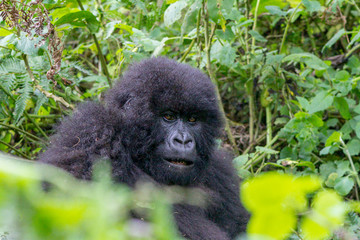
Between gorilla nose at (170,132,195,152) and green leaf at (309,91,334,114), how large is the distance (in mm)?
1762

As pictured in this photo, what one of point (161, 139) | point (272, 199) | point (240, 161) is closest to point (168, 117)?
point (161, 139)

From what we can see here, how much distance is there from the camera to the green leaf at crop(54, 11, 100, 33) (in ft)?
12.4

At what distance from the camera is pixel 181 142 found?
320cm

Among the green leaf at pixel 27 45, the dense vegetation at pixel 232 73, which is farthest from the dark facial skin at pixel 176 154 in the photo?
the green leaf at pixel 27 45

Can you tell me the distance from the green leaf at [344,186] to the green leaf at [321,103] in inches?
29.0

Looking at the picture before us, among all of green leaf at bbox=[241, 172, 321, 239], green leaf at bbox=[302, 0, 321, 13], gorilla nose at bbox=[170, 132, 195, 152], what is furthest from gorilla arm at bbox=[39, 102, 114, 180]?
green leaf at bbox=[302, 0, 321, 13]

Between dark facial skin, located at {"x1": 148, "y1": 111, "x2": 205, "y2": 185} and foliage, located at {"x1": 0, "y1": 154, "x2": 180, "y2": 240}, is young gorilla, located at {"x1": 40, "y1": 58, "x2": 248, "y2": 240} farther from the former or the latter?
foliage, located at {"x1": 0, "y1": 154, "x2": 180, "y2": 240}

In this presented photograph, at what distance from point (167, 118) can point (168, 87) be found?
9.3 inches

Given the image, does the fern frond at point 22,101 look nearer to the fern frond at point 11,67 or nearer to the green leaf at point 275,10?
the fern frond at point 11,67

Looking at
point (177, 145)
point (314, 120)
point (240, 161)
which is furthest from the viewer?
point (314, 120)

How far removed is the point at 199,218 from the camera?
3.19 meters

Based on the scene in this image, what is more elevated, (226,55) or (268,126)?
(226,55)

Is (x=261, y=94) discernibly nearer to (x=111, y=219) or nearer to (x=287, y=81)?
(x=287, y=81)

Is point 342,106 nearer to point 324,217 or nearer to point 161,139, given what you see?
point 161,139
